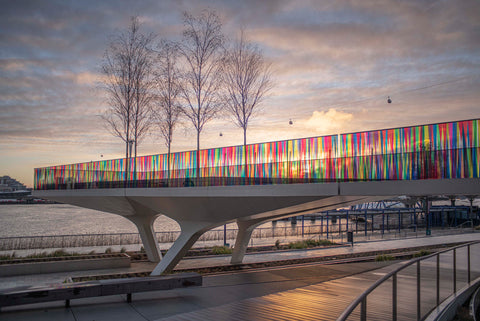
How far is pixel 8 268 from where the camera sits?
822 inches

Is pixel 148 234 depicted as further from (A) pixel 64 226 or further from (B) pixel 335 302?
(A) pixel 64 226

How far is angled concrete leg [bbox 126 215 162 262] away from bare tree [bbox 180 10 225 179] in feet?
18.9

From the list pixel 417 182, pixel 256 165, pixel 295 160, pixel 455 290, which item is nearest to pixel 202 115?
pixel 256 165

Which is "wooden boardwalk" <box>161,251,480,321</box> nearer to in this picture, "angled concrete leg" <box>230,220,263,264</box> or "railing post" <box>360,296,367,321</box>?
"railing post" <box>360,296,367,321</box>

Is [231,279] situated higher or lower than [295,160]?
lower

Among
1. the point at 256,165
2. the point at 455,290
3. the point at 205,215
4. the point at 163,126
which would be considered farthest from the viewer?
the point at 163,126

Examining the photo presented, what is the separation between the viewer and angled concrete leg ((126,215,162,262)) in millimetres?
24844

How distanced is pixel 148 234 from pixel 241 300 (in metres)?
15.0

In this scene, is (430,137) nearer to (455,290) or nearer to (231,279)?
(455,290)

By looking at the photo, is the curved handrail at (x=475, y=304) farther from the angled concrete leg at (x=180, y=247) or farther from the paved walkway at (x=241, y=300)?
the angled concrete leg at (x=180, y=247)

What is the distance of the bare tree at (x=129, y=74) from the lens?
26359 mm

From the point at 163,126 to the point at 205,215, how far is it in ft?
35.2

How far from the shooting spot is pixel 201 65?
2397 cm

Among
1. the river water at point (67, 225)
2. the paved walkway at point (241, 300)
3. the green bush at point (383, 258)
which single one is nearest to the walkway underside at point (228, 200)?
the paved walkway at point (241, 300)
